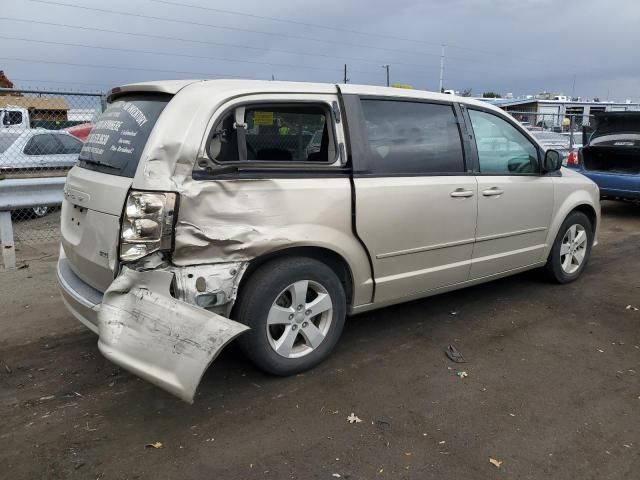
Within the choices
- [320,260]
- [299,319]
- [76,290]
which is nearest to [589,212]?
[320,260]

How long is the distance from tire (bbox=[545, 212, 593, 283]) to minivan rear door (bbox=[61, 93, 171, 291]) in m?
3.88

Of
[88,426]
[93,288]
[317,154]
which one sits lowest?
[88,426]

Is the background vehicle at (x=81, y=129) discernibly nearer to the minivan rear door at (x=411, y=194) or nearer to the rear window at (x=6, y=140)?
the rear window at (x=6, y=140)

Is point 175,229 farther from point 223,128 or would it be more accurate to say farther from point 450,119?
point 450,119

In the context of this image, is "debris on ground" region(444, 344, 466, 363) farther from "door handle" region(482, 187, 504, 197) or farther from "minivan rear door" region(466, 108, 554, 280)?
"door handle" region(482, 187, 504, 197)

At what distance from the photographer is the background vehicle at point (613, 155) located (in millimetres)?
8534

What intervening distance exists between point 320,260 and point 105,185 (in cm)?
139

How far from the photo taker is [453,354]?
3861 millimetres

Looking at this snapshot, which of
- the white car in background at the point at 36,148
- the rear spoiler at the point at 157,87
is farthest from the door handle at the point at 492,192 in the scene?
the white car in background at the point at 36,148

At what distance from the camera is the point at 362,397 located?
3.26 meters

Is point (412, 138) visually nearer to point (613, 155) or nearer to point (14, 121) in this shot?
point (613, 155)

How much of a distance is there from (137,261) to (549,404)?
98.6 inches

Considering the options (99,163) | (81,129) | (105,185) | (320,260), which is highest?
(81,129)

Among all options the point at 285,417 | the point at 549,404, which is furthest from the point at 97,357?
the point at 549,404
